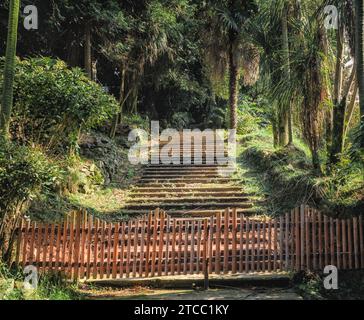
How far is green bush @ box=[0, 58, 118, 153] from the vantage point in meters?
7.00

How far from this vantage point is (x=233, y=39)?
1523 centimetres

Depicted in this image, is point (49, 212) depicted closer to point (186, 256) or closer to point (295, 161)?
point (186, 256)

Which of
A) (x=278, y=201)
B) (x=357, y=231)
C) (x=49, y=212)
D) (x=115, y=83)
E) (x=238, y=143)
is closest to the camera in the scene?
(x=357, y=231)

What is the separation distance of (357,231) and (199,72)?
18.8 m

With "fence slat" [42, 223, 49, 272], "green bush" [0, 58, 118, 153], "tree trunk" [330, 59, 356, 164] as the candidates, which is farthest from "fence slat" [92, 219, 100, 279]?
"tree trunk" [330, 59, 356, 164]

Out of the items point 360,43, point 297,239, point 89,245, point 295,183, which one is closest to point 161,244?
point 89,245

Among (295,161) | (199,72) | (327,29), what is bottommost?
(295,161)

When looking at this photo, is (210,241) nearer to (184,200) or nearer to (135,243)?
(135,243)

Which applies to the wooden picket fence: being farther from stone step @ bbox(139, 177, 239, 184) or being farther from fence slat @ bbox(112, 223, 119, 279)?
stone step @ bbox(139, 177, 239, 184)

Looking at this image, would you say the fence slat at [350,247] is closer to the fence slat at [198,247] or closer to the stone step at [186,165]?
the fence slat at [198,247]

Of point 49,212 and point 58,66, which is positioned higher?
point 58,66

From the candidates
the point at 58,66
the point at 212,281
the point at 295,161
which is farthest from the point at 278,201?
the point at 58,66

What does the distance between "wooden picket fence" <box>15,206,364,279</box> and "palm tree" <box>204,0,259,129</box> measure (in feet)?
32.1

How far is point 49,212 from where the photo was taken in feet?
24.4
